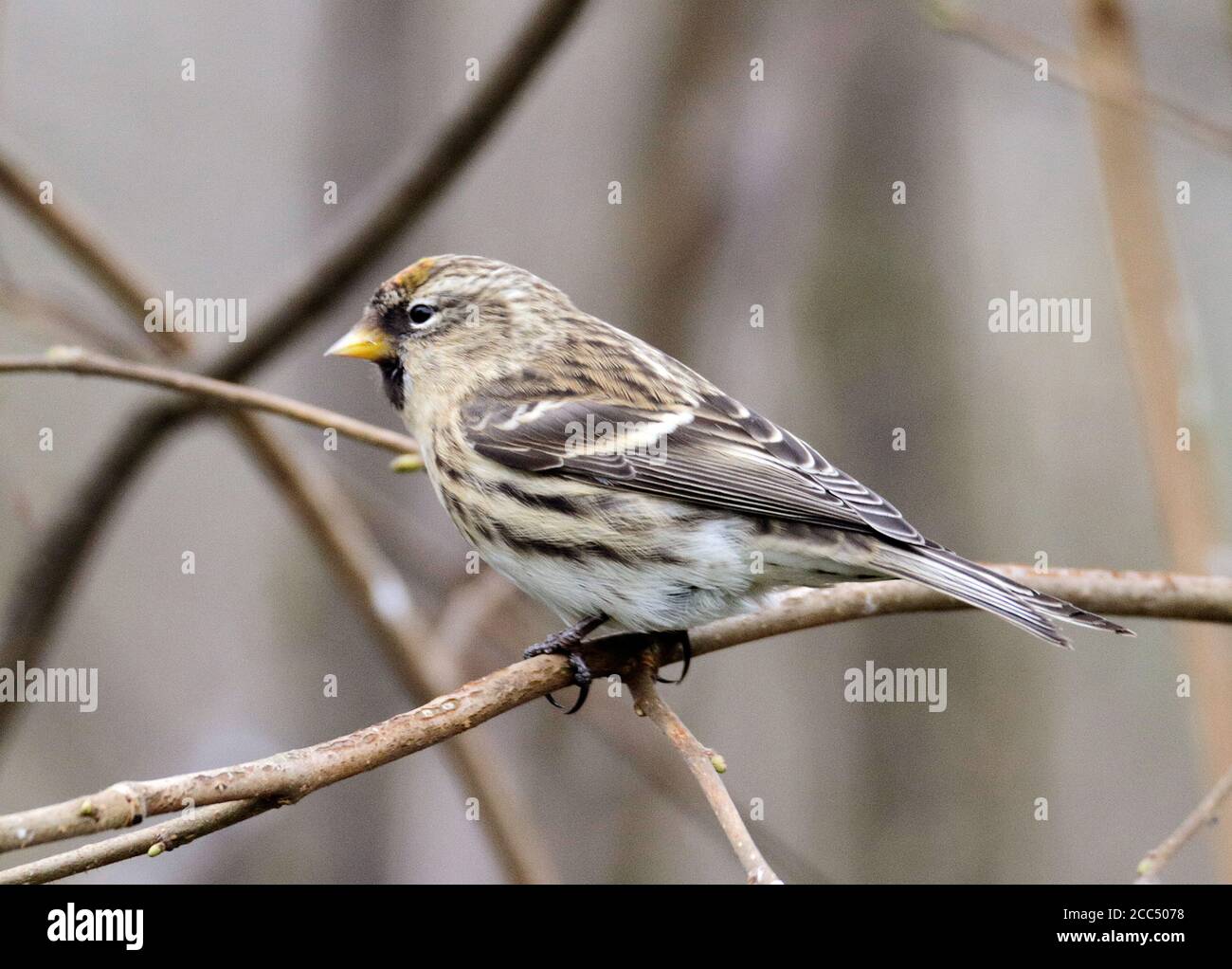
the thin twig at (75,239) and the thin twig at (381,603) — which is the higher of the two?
the thin twig at (75,239)

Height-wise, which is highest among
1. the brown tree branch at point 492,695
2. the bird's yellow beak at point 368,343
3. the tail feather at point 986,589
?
the bird's yellow beak at point 368,343

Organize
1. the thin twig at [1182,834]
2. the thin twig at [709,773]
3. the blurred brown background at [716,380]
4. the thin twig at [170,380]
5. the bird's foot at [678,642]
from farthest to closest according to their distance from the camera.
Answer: the blurred brown background at [716,380]
the bird's foot at [678,642]
the thin twig at [170,380]
the thin twig at [1182,834]
the thin twig at [709,773]

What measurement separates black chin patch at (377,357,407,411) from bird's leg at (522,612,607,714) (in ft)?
3.25

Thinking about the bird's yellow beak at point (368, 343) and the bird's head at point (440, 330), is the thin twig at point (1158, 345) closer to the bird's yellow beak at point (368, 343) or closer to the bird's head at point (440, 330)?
the bird's head at point (440, 330)

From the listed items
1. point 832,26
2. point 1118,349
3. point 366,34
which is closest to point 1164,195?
point 1118,349

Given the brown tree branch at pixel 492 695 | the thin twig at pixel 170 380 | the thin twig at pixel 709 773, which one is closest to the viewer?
the brown tree branch at pixel 492 695

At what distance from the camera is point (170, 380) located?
321 cm

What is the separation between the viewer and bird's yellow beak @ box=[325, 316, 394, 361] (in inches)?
165

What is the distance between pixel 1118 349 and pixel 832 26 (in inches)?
91.0

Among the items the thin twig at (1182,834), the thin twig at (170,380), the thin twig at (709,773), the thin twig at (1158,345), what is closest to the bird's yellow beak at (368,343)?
the thin twig at (170,380)

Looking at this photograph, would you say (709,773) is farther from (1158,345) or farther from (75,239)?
(75,239)

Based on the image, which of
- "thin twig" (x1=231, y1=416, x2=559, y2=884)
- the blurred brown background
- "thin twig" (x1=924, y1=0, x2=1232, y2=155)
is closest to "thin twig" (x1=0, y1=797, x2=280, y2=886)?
"thin twig" (x1=231, y1=416, x2=559, y2=884)

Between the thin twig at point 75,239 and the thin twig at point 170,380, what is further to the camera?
the thin twig at point 75,239

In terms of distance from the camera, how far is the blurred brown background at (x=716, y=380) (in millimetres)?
5867
